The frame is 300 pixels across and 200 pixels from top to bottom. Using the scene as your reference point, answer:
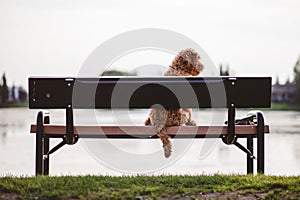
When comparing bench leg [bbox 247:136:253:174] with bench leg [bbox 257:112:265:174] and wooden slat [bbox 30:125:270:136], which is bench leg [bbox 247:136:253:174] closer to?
bench leg [bbox 257:112:265:174]

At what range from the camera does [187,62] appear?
6.56m

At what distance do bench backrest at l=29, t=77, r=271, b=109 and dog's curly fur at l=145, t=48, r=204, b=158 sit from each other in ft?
0.38

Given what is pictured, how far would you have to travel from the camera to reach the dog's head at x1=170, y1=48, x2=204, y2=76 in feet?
21.5

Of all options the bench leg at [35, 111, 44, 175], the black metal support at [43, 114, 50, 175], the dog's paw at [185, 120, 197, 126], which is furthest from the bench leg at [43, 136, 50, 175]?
the dog's paw at [185, 120, 197, 126]

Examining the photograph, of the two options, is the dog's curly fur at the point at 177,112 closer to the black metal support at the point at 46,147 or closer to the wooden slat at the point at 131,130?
the wooden slat at the point at 131,130

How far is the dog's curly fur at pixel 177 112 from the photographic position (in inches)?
248

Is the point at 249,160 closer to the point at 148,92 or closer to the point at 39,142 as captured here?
the point at 148,92

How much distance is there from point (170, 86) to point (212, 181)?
123 centimetres

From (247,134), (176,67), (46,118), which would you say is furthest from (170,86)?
(46,118)

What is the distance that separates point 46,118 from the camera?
6.60 metres

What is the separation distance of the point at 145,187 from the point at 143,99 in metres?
1.38

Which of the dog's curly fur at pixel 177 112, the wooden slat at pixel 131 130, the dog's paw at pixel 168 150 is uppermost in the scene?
the dog's curly fur at pixel 177 112

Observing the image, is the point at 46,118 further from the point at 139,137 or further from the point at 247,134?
the point at 247,134

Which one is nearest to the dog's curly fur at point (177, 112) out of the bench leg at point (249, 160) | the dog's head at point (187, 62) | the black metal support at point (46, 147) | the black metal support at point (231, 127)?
the dog's head at point (187, 62)
